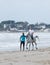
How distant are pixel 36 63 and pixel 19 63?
608 millimetres

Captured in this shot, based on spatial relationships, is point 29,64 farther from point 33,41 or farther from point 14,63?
point 33,41

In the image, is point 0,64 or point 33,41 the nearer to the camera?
point 0,64

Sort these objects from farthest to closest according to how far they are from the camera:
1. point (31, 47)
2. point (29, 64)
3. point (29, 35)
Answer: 1. point (31, 47)
2. point (29, 35)
3. point (29, 64)

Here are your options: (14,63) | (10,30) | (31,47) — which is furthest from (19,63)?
(10,30)

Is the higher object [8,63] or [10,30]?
[8,63]

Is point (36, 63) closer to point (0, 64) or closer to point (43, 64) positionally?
point (43, 64)

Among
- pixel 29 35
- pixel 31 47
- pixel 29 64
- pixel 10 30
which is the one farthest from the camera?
pixel 10 30

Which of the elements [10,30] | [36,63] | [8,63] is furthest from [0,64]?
[10,30]

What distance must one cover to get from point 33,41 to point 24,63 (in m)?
8.31

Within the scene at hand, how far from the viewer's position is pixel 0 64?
11641 millimetres

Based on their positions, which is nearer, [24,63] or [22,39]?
[24,63]

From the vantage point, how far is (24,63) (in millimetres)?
11852

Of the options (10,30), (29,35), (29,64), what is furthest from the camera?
(10,30)

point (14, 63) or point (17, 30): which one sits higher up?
point (14, 63)
